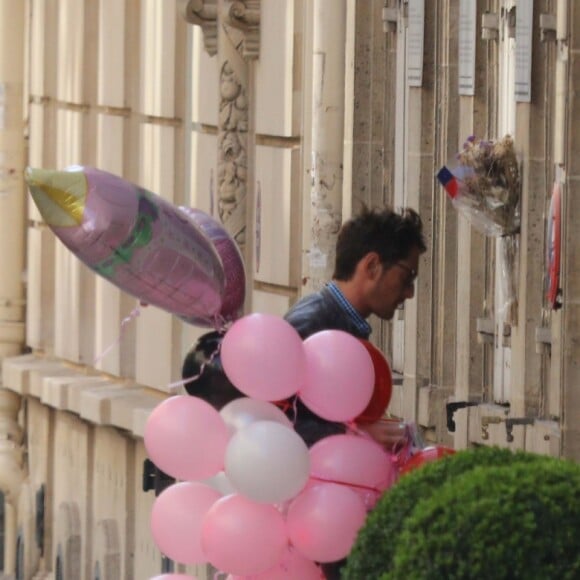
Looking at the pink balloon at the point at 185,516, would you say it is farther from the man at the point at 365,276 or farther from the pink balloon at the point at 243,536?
the man at the point at 365,276

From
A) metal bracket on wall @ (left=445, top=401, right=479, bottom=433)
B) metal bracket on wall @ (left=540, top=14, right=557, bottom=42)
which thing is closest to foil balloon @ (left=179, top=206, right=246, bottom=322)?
metal bracket on wall @ (left=540, top=14, right=557, bottom=42)

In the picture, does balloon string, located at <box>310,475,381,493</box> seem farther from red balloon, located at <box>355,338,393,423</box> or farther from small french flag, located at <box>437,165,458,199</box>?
small french flag, located at <box>437,165,458,199</box>

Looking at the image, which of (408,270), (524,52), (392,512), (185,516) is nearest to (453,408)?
(524,52)

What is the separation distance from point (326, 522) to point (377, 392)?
1.78ft

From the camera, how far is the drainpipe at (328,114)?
13.5 meters

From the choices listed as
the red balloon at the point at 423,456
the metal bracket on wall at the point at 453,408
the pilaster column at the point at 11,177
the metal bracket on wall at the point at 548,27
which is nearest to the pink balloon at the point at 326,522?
the red balloon at the point at 423,456

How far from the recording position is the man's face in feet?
25.3

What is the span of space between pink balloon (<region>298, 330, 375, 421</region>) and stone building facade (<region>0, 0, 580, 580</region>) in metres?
0.70

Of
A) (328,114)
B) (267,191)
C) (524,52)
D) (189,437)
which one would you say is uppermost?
(524,52)

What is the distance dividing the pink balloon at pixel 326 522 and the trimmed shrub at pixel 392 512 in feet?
2.49

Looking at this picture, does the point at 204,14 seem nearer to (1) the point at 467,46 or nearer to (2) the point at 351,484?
(1) the point at 467,46

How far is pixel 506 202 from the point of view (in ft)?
36.8

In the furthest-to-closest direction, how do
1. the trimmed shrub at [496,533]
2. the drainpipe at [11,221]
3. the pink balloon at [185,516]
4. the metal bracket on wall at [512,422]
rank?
the drainpipe at [11,221] → the metal bracket on wall at [512,422] → the pink balloon at [185,516] → the trimmed shrub at [496,533]

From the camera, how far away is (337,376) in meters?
7.19
